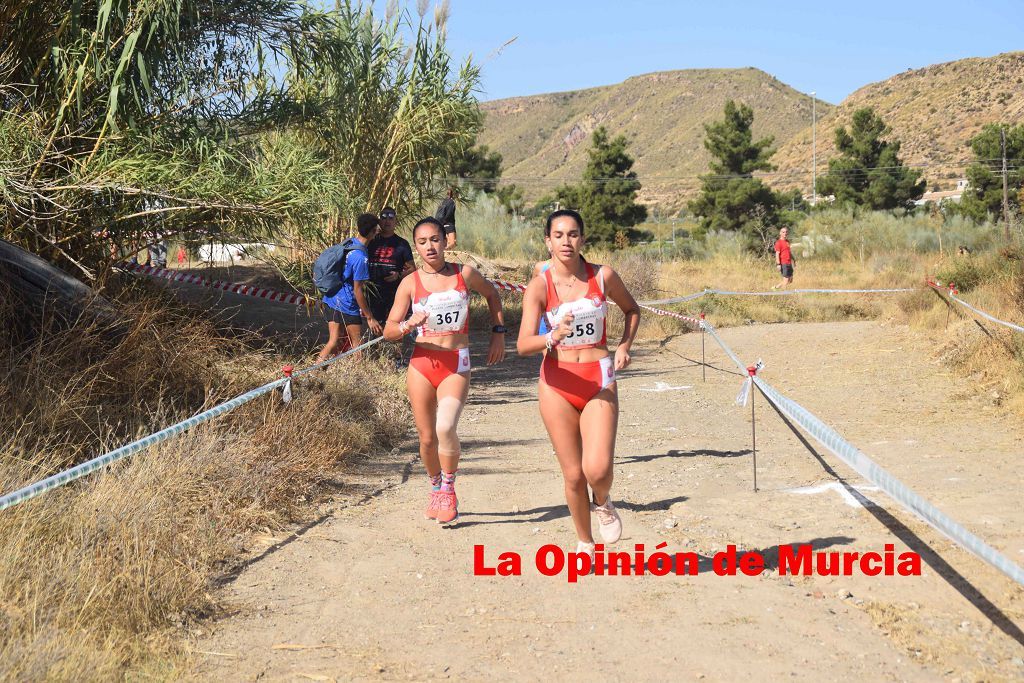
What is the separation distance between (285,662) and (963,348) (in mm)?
10788

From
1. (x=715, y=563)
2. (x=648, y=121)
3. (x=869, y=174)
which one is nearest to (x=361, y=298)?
(x=715, y=563)

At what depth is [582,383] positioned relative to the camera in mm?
5512

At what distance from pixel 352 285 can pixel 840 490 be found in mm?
5356

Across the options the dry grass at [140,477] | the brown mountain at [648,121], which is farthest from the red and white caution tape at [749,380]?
the brown mountain at [648,121]

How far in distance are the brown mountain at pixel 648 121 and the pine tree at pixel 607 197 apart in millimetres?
43999

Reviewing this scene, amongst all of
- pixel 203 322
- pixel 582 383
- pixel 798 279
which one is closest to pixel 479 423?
pixel 203 322

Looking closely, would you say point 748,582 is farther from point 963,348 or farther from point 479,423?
point 963,348

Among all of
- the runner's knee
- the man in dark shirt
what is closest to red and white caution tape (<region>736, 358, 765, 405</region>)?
the runner's knee

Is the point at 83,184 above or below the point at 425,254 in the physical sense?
above

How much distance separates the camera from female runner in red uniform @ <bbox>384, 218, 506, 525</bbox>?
6.60 metres

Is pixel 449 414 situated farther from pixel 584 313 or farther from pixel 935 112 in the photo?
pixel 935 112

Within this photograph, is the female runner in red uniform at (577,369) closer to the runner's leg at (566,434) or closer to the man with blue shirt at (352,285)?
the runner's leg at (566,434)

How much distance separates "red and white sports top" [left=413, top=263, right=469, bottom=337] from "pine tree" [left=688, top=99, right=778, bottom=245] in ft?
134

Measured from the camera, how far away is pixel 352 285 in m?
10.6
